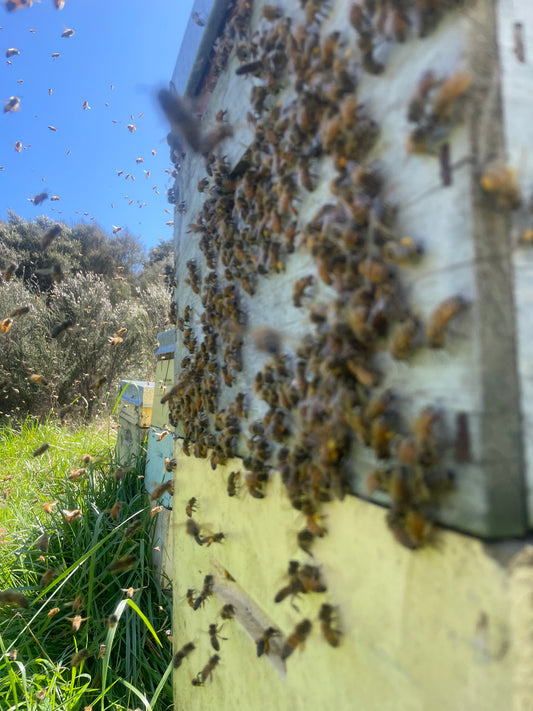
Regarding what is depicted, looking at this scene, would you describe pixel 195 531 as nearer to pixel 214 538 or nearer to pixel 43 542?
pixel 214 538

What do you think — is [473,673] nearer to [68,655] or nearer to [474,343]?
[474,343]

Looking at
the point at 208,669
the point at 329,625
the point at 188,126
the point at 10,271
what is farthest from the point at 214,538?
the point at 10,271

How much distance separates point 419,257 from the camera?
33.4 inches

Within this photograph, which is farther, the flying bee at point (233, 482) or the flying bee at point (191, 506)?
the flying bee at point (191, 506)

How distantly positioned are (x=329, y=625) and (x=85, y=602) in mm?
3310

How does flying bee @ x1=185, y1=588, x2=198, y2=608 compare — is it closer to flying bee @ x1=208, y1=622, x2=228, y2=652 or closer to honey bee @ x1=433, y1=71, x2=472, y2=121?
flying bee @ x1=208, y1=622, x2=228, y2=652

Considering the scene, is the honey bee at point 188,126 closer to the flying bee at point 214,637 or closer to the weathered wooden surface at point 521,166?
the weathered wooden surface at point 521,166

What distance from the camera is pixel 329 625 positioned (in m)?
1.14

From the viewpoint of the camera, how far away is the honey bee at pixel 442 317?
0.75 metres

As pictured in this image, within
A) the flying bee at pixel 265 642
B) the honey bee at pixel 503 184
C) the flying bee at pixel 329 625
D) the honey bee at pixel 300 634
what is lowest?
the flying bee at pixel 265 642

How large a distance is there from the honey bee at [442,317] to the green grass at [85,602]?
2.72 meters

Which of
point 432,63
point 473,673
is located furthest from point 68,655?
point 432,63

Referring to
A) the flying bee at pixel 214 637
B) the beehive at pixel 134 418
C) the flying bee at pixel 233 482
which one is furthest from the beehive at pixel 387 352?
the beehive at pixel 134 418

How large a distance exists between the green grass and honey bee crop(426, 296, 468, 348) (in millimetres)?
2716
